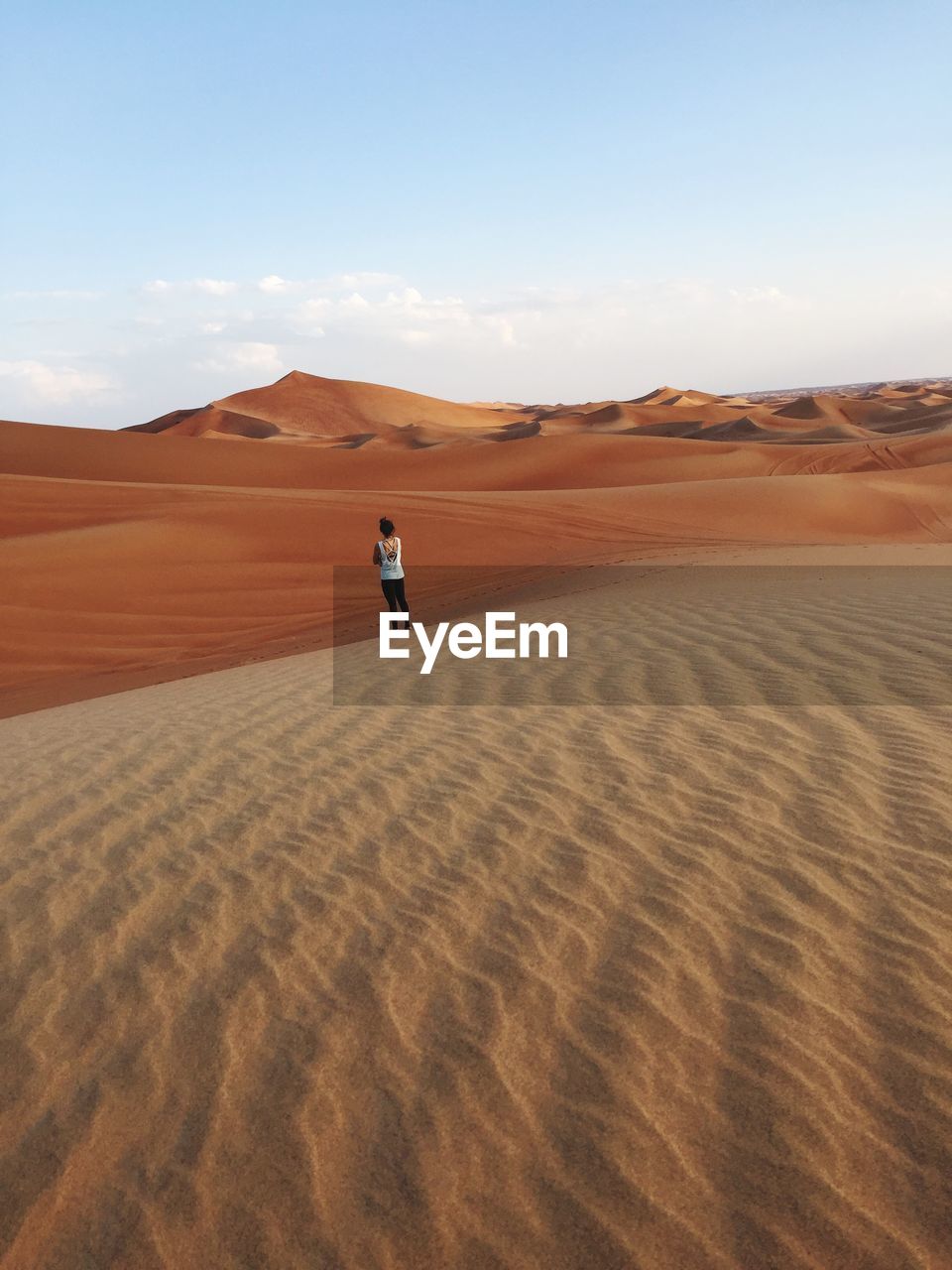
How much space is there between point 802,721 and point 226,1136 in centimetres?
406

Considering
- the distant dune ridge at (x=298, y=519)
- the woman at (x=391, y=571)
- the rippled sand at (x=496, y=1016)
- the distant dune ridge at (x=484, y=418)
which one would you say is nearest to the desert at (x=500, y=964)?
the rippled sand at (x=496, y=1016)

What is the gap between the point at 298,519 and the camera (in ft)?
64.7

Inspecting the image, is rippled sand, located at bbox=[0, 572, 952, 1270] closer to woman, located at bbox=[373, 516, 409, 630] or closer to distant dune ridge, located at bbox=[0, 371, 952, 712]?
woman, located at bbox=[373, 516, 409, 630]

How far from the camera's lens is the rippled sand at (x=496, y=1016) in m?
2.44

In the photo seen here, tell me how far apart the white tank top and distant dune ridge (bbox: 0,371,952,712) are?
2070mm

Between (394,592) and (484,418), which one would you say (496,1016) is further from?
(484,418)

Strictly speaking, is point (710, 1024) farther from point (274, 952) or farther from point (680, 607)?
point (680, 607)

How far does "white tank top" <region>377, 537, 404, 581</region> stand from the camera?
35.8 ft

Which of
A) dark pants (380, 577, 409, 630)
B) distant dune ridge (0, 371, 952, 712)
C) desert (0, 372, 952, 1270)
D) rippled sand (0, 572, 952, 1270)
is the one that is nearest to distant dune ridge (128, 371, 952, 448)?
distant dune ridge (0, 371, 952, 712)

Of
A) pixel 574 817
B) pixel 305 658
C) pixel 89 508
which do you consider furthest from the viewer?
pixel 89 508

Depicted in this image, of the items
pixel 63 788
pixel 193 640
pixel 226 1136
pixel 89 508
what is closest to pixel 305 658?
pixel 193 640

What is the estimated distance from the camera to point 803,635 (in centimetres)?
799

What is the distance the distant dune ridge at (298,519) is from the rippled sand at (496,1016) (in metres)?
7.71

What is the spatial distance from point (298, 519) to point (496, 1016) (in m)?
17.4
